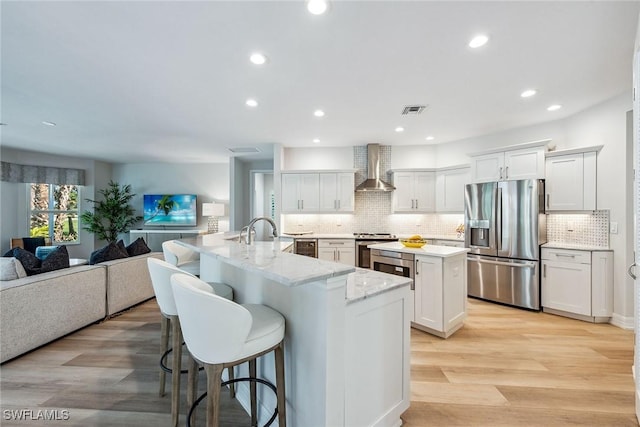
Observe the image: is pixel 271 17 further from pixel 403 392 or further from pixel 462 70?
pixel 403 392

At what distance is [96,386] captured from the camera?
2.07m

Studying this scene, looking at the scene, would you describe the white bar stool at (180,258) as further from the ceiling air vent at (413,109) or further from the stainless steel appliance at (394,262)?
the ceiling air vent at (413,109)

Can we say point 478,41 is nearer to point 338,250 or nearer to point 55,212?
point 338,250

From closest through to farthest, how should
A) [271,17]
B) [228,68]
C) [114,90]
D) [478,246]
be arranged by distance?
1. [271,17]
2. [228,68]
3. [114,90]
4. [478,246]

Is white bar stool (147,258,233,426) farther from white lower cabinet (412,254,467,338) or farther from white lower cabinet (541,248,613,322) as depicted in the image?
white lower cabinet (541,248,613,322)

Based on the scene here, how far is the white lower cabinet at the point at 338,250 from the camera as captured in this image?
4902 millimetres

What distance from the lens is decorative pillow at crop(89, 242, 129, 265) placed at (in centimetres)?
347

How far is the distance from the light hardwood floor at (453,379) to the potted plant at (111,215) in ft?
16.3

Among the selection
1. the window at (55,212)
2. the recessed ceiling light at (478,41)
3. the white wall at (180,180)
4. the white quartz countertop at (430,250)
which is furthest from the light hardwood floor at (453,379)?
the window at (55,212)

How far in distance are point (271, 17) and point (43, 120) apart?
4267mm

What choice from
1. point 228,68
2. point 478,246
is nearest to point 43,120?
point 228,68

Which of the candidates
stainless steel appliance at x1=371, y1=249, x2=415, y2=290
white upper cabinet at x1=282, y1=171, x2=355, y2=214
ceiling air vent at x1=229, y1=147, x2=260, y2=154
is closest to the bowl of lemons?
stainless steel appliance at x1=371, y1=249, x2=415, y2=290

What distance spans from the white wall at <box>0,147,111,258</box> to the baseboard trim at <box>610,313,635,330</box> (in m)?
10.2

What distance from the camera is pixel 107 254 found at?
3.56 meters
